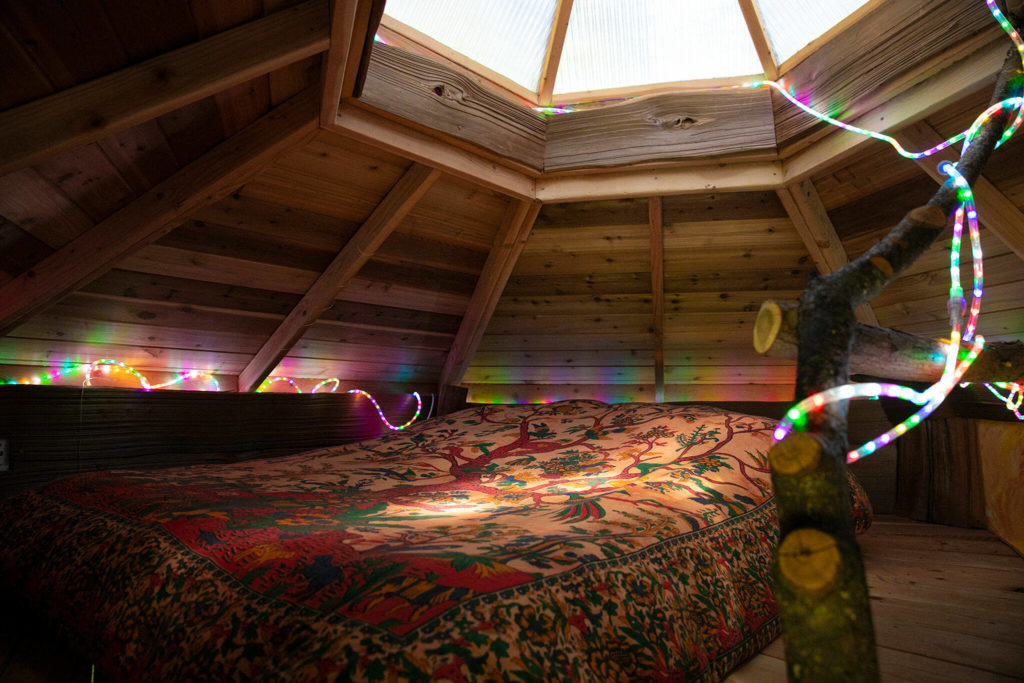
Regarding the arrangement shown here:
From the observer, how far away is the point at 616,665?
3.07ft

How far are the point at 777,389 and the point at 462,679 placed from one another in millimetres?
2932

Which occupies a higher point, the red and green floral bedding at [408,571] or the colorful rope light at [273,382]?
the colorful rope light at [273,382]

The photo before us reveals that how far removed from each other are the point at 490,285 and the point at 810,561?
2.52m

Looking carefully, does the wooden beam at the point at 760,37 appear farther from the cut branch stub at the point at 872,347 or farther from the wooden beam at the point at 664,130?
the cut branch stub at the point at 872,347

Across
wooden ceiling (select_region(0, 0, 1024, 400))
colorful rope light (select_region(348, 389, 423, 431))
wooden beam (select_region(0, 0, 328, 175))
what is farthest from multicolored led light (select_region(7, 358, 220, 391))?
wooden beam (select_region(0, 0, 328, 175))

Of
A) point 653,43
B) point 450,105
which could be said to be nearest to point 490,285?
point 450,105

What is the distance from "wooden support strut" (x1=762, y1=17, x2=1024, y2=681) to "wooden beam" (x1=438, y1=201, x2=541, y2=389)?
1.99m

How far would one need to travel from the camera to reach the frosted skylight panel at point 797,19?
82.3 inches

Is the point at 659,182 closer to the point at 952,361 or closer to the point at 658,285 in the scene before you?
the point at 658,285

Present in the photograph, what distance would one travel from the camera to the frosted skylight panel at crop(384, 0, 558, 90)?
2227 millimetres

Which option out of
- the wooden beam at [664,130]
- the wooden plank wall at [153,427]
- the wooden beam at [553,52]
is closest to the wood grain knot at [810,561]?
the wooden beam at [664,130]

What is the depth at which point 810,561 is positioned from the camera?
676 mm

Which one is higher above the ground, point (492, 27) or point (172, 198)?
point (492, 27)

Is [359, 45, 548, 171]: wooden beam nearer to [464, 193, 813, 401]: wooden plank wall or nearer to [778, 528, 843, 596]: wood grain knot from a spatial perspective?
[464, 193, 813, 401]: wooden plank wall
